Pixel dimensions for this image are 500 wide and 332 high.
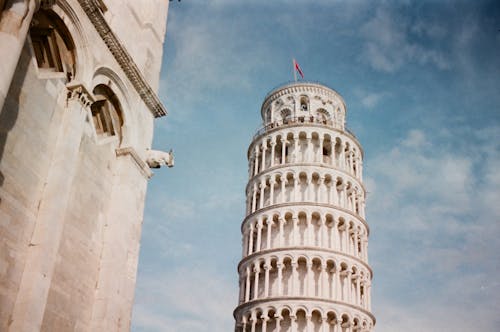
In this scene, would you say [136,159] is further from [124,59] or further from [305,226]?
[305,226]

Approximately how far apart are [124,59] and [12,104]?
3935 millimetres

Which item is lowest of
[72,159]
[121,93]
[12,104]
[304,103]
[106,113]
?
[72,159]

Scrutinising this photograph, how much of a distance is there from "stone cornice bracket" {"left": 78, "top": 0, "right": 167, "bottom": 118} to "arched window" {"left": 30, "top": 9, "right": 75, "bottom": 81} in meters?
0.88

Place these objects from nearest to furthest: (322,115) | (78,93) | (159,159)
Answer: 1. (78,93)
2. (159,159)
3. (322,115)

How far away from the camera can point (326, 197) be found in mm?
40281

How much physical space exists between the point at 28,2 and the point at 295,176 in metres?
33.6

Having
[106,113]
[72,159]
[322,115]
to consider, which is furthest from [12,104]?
[322,115]

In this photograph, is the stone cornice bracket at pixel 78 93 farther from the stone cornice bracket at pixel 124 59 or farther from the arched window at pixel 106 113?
the stone cornice bracket at pixel 124 59

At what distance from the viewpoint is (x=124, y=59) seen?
39.7ft

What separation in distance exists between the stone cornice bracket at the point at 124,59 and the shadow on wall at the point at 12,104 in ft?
6.80

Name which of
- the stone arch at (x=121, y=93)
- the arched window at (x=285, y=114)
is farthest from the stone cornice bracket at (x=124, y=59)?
the arched window at (x=285, y=114)

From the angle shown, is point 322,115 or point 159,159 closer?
point 159,159

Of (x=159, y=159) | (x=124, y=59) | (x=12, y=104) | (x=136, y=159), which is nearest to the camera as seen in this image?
(x=12, y=104)

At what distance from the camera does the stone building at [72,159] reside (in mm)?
8188
